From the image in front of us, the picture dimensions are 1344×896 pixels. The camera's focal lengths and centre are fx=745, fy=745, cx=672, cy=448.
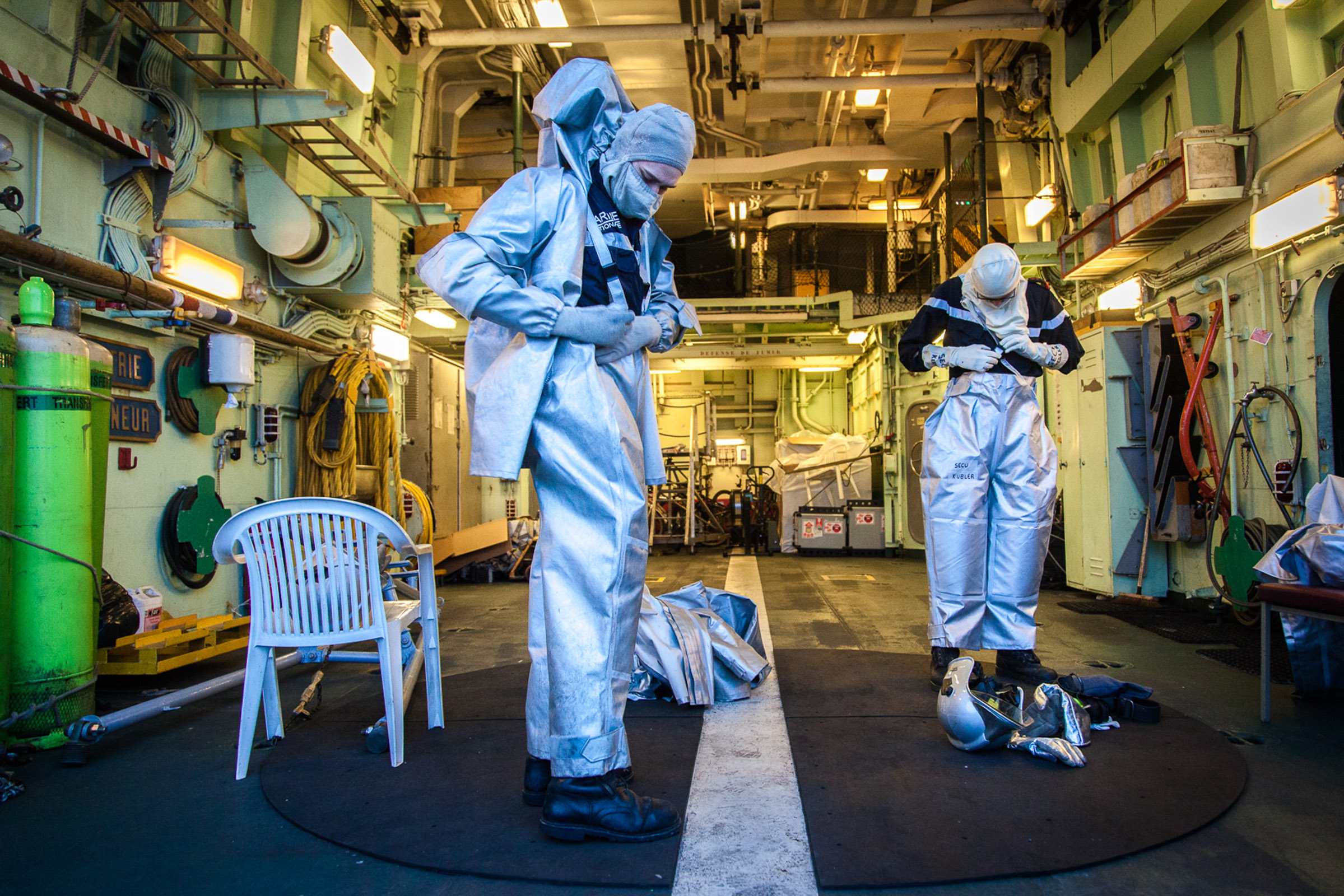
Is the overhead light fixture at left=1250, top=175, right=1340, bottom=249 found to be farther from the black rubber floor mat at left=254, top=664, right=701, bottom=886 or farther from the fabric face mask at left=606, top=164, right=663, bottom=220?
the black rubber floor mat at left=254, top=664, right=701, bottom=886

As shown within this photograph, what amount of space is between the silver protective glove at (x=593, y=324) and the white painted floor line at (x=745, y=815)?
118 cm

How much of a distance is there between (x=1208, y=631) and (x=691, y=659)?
3.53 m

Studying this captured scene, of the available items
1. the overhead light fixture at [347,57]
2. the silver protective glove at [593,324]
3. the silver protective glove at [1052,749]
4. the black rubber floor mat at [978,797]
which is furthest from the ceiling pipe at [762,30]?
the silver protective glove at [1052,749]

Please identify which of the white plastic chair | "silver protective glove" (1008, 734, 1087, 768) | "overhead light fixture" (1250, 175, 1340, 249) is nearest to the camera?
"silver protective glove" (1008, 734, 1087, 768)

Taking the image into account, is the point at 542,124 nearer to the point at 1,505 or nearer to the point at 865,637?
the point at 1,505

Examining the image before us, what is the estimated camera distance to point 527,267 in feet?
6.15

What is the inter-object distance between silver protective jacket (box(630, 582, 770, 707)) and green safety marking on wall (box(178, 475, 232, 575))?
3026 millimetres

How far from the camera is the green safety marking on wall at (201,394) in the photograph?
179 inches

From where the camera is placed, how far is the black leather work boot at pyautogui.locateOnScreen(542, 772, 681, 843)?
1694mm

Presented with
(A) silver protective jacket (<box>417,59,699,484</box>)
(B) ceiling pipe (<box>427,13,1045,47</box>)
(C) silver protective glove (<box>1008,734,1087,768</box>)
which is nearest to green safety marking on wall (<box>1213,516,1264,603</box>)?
(C) silver protective glove (<box>1008,734,1087,768</box>)

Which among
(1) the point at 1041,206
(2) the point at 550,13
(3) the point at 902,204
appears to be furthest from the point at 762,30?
(3) the point at 902,204

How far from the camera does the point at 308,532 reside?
7.57ft

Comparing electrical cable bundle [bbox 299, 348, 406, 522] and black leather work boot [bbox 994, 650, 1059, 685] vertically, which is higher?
electrical cable bundle [bbox 299, 348, 406, 522]

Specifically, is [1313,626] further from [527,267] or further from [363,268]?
[363,268]
